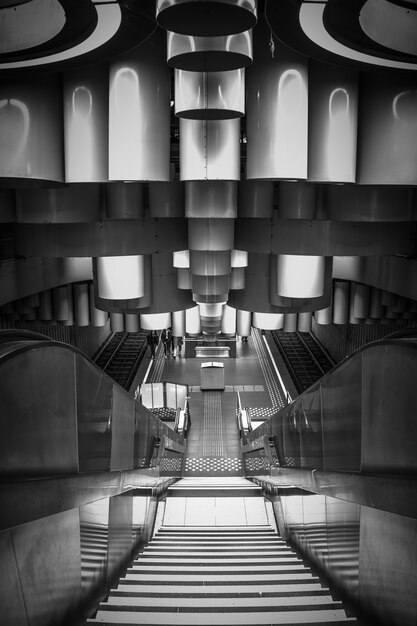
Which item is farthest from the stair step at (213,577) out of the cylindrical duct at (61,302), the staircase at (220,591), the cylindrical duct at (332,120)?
the cylindrical duct at (61,302)

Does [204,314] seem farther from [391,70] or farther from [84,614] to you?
[84,614]

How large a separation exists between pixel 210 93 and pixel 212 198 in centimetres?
143

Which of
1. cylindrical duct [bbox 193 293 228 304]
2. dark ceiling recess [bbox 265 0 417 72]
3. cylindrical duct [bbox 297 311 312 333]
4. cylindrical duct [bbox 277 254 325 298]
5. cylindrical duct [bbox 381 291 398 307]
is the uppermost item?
dark ceiling recess [bbox 265 0 417 72]

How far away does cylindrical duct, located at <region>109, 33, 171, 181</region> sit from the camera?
192 inches

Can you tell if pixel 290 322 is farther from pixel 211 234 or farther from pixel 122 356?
pixel 122 356

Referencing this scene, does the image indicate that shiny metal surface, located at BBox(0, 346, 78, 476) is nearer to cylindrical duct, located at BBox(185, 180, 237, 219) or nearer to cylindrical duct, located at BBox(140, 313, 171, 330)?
cylindrical duct, located at BBox(185, 180, 237, 219)

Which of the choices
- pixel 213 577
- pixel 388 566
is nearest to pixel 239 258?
pixel 213 577

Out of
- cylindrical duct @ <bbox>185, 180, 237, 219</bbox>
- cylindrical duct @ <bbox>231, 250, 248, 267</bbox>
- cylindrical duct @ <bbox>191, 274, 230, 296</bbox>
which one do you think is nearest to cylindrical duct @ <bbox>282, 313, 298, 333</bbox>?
cylindrical duct @ <bbox>231, 250, 248, 267</bbox>

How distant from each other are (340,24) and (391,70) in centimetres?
92

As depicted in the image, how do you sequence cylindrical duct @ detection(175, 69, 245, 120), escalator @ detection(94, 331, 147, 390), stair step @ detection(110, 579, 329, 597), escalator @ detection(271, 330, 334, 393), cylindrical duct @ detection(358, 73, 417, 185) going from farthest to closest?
escalator @ detection(94, 331, 147, 390), escalator @ detection(271, 330, 334, 393), cylindrical duct @ detection(358, 73, 417, 185), cylindrical duct @ detection(175, 69, 245, 120), stair step @ detection(110, 579, 329, 597)

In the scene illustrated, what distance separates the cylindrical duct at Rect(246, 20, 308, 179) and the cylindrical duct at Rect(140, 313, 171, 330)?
3816 millimetres

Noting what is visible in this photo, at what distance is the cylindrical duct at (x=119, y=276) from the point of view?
21.8 ft

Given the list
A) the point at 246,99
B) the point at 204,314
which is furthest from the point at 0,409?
the point at 204,314

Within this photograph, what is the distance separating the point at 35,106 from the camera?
505 cm
